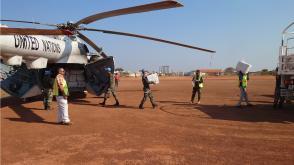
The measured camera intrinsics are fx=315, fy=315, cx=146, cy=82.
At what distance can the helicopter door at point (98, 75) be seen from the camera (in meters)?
14.5

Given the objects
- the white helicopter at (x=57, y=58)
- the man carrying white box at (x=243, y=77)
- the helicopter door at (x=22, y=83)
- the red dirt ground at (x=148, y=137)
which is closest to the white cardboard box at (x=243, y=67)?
the man carrying white box at (x=243, y=77)

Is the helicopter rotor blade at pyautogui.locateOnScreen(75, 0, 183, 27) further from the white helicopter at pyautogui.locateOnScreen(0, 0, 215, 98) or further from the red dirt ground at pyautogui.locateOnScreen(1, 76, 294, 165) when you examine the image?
the red dirt ground at pyautogui.locateOnScreen(1, 76, 294, 165)

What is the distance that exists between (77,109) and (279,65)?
7618 mm

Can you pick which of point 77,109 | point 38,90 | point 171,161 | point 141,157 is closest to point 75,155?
point 141,157

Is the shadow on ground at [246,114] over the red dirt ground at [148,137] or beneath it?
over

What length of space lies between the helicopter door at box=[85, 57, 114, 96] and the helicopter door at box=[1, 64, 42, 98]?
2.41 m

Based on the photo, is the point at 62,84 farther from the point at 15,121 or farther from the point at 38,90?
the point at 38,90

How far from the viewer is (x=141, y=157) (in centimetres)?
577

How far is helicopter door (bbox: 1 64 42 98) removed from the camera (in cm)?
1311

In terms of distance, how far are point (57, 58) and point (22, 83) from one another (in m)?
2.02

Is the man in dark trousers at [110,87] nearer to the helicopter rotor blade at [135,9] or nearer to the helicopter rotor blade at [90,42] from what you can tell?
the helicopter rotor blade at [90,42]

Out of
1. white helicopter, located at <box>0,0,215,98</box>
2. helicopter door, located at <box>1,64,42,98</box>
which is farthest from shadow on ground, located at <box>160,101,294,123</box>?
helicopter door, located at <box>1,64,42,98</box>

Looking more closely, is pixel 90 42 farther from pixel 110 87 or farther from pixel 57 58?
pixel 110 87

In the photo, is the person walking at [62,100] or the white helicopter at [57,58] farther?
the white helicopter at [57,58]
